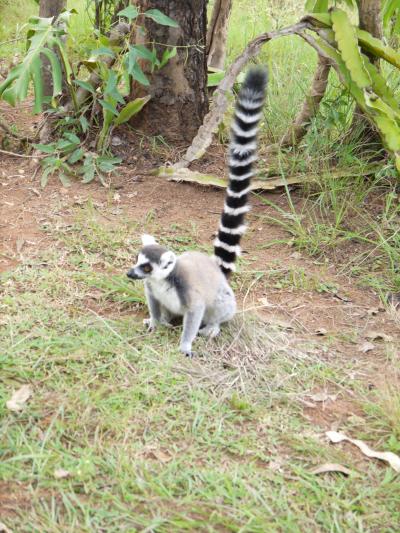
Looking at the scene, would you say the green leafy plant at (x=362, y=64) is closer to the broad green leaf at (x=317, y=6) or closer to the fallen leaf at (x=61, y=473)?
the broad green leaf at (x=317, y=6)

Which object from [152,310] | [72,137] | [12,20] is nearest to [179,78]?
[72,137]

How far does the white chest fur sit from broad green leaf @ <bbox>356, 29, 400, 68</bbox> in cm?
244

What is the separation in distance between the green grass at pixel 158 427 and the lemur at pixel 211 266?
129mm

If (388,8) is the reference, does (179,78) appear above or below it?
below

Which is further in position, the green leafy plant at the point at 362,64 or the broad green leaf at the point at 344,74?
the broad green leaf at the point at 344,74

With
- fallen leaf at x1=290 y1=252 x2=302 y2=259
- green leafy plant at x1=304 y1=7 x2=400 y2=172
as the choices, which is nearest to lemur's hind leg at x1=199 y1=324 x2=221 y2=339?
fallen leaf at x1=290 y1=252 x2=302 y2=259

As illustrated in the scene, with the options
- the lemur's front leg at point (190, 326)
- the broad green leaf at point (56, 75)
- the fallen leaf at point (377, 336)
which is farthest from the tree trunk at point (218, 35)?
the lemur's front leg at point (190, 326)

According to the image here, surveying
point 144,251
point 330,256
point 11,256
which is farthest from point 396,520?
point 11,256

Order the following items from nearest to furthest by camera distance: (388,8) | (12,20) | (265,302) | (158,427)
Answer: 1. (158,427)
2. (265,302)
3. (388,8)
4. (12,20)

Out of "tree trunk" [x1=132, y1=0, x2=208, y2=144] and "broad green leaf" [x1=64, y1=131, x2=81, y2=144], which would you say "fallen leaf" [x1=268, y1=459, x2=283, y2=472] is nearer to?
"broad green leaf" [x1=64, y1=131, x2=81, y2=144]

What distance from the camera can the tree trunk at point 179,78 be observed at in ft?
16.5

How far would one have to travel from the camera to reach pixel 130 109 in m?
5.02

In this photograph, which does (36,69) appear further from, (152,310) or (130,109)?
(152,310)

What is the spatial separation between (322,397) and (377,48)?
2.61 metres
